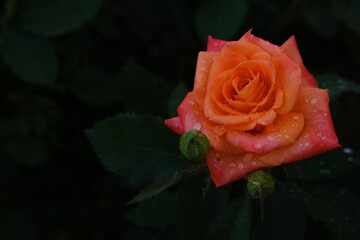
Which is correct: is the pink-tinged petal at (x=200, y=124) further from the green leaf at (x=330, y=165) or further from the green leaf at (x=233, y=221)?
the green leaf at (x=330, y=165)

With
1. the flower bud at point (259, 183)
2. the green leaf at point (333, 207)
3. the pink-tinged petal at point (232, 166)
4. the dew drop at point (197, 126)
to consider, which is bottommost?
the green leaf at point (333, 207)

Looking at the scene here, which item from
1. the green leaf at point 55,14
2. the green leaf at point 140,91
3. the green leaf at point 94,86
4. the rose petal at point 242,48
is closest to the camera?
the rose petal at point 242,48

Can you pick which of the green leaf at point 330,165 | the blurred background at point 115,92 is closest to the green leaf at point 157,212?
the blurred background at point 115,92

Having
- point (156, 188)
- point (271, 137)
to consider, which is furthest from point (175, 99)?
point (271, 137)

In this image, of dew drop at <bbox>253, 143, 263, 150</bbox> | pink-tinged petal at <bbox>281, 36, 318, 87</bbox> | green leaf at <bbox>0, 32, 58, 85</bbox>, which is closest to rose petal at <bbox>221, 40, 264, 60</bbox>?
pink-tinged petal at <bbox>281, 36, 318, 87</bbox>

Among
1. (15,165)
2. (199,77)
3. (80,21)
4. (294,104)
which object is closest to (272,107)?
(294,104)

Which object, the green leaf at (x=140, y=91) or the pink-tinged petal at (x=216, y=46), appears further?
the green leaf at (x=140, y=91)

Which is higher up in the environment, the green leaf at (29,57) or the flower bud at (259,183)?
the flower bud at (259,183)

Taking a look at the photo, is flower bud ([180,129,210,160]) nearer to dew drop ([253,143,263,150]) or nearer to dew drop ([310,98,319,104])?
dew drop ([253,143,263,150])
